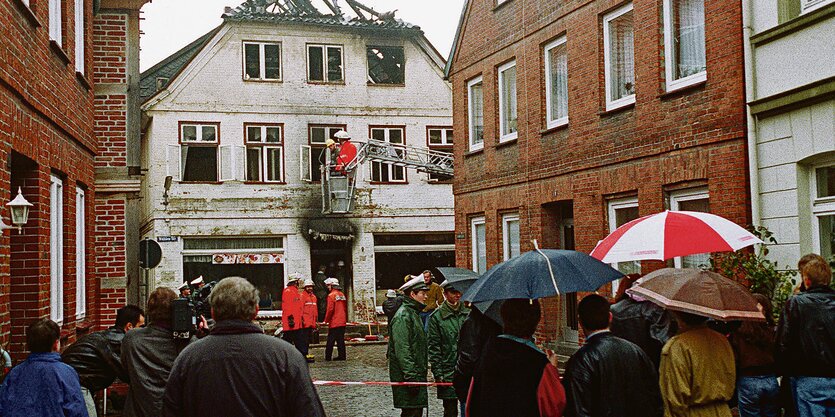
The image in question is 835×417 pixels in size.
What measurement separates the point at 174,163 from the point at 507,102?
13525 mm

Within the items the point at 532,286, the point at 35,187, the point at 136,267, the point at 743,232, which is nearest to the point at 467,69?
the point at 136,267

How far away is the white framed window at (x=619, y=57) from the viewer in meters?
16.6

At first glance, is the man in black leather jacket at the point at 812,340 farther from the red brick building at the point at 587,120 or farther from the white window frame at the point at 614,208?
the white window frame at the point at 614,208

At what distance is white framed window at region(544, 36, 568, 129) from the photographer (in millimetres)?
18797

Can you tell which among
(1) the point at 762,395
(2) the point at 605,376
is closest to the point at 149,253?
(1) the point at 762,395

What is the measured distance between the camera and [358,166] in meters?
32.2

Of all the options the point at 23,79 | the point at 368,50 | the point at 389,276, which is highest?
the point at 368,50

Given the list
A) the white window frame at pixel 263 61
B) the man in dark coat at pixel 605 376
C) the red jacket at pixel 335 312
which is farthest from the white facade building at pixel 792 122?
the white window frame at pixel 263 61

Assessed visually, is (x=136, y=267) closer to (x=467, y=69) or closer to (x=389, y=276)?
(x=467, y=69)

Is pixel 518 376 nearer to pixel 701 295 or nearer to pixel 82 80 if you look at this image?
pixel 701 295

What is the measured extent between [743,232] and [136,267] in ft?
46.4

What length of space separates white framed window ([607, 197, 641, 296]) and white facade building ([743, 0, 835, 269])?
3634mm

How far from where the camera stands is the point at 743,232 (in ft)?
25.6

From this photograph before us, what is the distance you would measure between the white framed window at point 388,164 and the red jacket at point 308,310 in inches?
455
